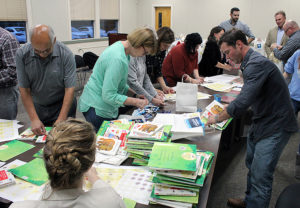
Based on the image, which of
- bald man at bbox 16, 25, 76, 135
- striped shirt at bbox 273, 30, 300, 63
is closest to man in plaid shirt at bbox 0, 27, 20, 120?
bald man at bbox 16, 25, 76, 135

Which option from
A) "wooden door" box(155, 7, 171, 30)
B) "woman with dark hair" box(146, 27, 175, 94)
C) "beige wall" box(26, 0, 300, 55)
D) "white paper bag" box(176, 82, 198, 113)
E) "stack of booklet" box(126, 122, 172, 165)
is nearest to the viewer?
"stack of booklet" box(126, 122, 172, 165)

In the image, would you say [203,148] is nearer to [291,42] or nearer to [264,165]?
[264,165]

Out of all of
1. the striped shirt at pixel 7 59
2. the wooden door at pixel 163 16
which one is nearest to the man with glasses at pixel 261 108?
the striped shirt at pixel 7 59

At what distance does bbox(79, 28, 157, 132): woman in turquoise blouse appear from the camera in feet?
5.69

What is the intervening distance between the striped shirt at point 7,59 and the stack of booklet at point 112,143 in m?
0.95

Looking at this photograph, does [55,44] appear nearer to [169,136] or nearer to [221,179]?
[169,136]

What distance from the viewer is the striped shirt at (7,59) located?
6.82 feet

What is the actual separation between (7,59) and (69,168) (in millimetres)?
1606

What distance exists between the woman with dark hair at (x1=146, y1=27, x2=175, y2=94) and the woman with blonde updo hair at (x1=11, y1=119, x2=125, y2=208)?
1.89 m

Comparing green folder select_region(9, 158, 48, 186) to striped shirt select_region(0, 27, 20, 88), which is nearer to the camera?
green folder select_region(9, 158, 48, 186)

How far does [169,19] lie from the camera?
9172mm

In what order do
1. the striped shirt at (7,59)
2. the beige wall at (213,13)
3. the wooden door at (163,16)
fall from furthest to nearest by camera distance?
the wooden door at (163,16)
the beige wall at (213,13)
the striped shirt at (7,59)

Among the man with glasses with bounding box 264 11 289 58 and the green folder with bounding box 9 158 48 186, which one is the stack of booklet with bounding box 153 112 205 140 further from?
the man with glasses with bounding box 264 11 289 58

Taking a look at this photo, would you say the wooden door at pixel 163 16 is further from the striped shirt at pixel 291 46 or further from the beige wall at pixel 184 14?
the striped shirt at pixel 291 46
